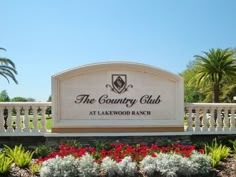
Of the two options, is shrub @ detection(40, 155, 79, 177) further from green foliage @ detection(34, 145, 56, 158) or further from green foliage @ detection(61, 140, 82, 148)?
green foliage @ detection(61, 140, 82, 148)

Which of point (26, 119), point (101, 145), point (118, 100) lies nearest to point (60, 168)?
point (101, 145)

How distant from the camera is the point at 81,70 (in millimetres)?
9727

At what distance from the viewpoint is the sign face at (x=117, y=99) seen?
9.70 m

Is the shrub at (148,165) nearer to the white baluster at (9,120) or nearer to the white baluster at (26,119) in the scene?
the white baluster at (26,119)

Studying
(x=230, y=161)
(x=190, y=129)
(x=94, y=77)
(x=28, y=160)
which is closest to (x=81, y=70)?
(x=94, y=77)

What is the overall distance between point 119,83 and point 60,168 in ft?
13.9

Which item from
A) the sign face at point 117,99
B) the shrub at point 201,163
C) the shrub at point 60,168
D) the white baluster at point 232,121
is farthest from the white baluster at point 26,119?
the white baluster at point 232,121

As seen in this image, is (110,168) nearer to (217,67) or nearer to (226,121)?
(226,121)

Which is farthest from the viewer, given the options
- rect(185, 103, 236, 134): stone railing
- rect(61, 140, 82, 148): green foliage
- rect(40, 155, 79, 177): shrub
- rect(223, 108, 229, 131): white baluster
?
rect(223, 108, 229, 131): white baluster

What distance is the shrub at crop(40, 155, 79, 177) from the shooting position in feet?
21.0

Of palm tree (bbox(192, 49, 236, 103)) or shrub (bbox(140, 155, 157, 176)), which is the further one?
palm tree (bbox(192, 49, 236, 103))

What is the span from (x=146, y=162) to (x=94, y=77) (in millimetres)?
3922

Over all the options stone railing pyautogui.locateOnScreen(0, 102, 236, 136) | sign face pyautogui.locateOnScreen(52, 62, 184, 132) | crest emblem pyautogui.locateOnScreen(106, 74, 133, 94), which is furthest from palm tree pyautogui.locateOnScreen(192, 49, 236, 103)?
crest emblem pyautogui.locateOnScreen(106, 74, 133, 94)

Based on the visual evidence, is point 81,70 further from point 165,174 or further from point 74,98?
point 165,174
